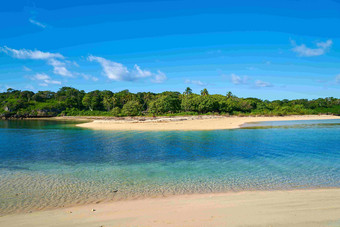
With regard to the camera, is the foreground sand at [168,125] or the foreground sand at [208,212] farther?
the foreground sand at [168,125]

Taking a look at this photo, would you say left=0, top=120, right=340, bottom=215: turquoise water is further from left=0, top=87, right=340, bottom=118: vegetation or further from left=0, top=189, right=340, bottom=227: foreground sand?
left=0, top=87, right=340, bottom=118: vegetation

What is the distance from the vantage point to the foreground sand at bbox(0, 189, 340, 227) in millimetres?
6312

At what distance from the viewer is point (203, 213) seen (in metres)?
7.02

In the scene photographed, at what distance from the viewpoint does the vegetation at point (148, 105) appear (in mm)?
90750

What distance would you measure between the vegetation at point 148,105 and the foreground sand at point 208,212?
239 ft

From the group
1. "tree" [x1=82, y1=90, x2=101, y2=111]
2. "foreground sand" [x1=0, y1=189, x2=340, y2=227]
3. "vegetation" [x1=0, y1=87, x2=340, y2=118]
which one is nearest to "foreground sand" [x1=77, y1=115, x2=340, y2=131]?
"vegetation" [x1=0, y1=87, x2=340, y2=118]

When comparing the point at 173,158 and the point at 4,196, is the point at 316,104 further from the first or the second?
the point at 4,196

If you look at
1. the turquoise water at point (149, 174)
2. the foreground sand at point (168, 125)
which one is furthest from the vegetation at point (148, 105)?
the turquoise water at point (149, 174)

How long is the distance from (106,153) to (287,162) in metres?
15.4

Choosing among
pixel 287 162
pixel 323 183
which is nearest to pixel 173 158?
pixel 287 162

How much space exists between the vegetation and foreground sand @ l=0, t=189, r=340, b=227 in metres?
72.9

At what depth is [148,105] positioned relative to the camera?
379 ft

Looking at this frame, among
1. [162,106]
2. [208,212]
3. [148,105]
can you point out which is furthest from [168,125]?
[148,105]

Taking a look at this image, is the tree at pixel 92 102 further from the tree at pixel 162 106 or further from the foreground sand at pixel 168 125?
the foreground sand at pixel 168 125
